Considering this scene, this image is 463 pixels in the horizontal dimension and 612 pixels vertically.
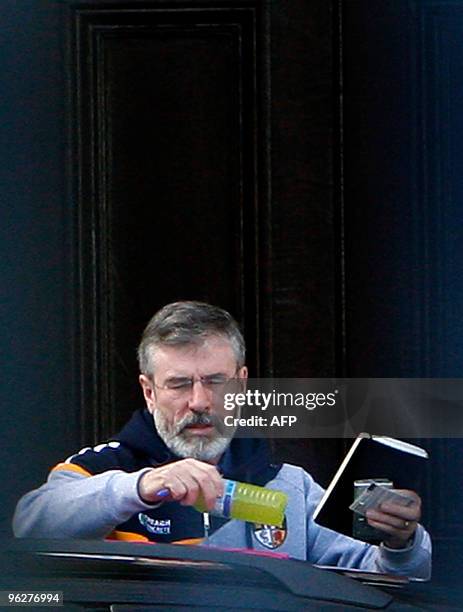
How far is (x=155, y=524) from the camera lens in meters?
4.62

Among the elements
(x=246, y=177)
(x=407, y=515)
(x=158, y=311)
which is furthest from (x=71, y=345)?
(x=407, y=515)

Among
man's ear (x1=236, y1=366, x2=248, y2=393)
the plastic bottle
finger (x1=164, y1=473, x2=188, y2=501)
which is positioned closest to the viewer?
finger (x1=164, y1=473, x2=188, y2=501)

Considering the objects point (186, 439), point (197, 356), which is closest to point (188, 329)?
point (197, 356)

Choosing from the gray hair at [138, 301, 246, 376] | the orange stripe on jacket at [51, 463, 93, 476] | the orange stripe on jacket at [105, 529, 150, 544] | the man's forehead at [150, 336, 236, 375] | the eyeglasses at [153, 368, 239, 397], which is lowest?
the orange stripe on jacket at [105, 529, 150, 544]

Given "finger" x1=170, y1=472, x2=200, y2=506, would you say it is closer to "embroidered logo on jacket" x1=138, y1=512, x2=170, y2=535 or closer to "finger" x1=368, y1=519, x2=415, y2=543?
"embroidered logo on jacket" x1=138, y1=512, x2=170, y2=535

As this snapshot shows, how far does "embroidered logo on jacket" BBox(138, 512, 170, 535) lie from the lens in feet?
15.1

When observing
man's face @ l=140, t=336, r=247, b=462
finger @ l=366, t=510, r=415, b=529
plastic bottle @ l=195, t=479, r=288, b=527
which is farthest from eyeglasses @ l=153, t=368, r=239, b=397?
finger @ l=366, t=510, r=415, b=529

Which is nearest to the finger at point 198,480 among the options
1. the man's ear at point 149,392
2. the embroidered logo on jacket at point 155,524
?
the embroidered logo on jacket at point 155,524

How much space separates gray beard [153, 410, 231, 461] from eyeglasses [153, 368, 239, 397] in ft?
0.16

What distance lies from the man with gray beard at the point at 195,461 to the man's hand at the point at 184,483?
0.12 ft

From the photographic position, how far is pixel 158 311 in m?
5.05

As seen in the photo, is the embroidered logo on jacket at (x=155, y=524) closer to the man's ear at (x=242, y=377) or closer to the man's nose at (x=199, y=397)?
the man's nose at (x=199, y=397)

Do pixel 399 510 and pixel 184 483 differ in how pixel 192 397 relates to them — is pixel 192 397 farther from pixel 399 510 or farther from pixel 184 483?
pixel 399 510

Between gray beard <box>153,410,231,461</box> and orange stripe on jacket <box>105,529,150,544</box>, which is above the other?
gray beard <box>153,410,231,461</box>
